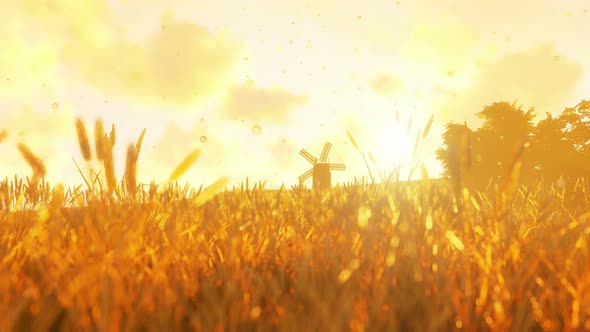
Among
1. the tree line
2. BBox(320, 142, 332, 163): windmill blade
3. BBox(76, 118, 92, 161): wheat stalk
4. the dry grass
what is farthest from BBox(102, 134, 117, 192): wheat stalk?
BBox(320, 142, 332, 163): windmill blade

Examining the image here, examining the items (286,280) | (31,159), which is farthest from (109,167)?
(286,280)

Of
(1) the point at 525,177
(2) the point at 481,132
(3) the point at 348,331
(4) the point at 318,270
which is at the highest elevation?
(2) the point at 481,132

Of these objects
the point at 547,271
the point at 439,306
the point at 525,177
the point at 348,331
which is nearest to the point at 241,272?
the point at 348,331

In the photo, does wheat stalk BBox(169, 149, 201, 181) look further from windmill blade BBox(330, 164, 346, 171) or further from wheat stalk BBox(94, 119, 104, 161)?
windmill blade BBox(330, 164, 346, 171)

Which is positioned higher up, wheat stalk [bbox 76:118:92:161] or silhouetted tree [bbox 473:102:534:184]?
silhouetted tree [bbox 473:102:534:184]

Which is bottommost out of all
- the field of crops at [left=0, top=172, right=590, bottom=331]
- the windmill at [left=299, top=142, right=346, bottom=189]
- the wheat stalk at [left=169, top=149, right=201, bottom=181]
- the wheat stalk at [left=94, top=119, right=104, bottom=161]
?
the field of crops at [left=0, top=172, right=590, bottom=331]

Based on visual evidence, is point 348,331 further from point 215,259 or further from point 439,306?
point 215,259

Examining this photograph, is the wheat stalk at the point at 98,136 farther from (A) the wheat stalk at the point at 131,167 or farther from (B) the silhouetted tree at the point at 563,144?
(B) the silhouetted tree at the point at 563,144

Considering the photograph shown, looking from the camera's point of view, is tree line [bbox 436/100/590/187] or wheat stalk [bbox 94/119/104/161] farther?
tree line [bbox 436/100/590/187]

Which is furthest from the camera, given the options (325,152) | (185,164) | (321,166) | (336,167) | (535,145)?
(336,167)

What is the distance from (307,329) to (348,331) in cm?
21

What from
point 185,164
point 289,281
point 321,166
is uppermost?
point 321,166

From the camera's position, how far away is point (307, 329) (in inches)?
49.3

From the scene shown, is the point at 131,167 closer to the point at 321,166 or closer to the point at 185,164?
the point at 185,164
